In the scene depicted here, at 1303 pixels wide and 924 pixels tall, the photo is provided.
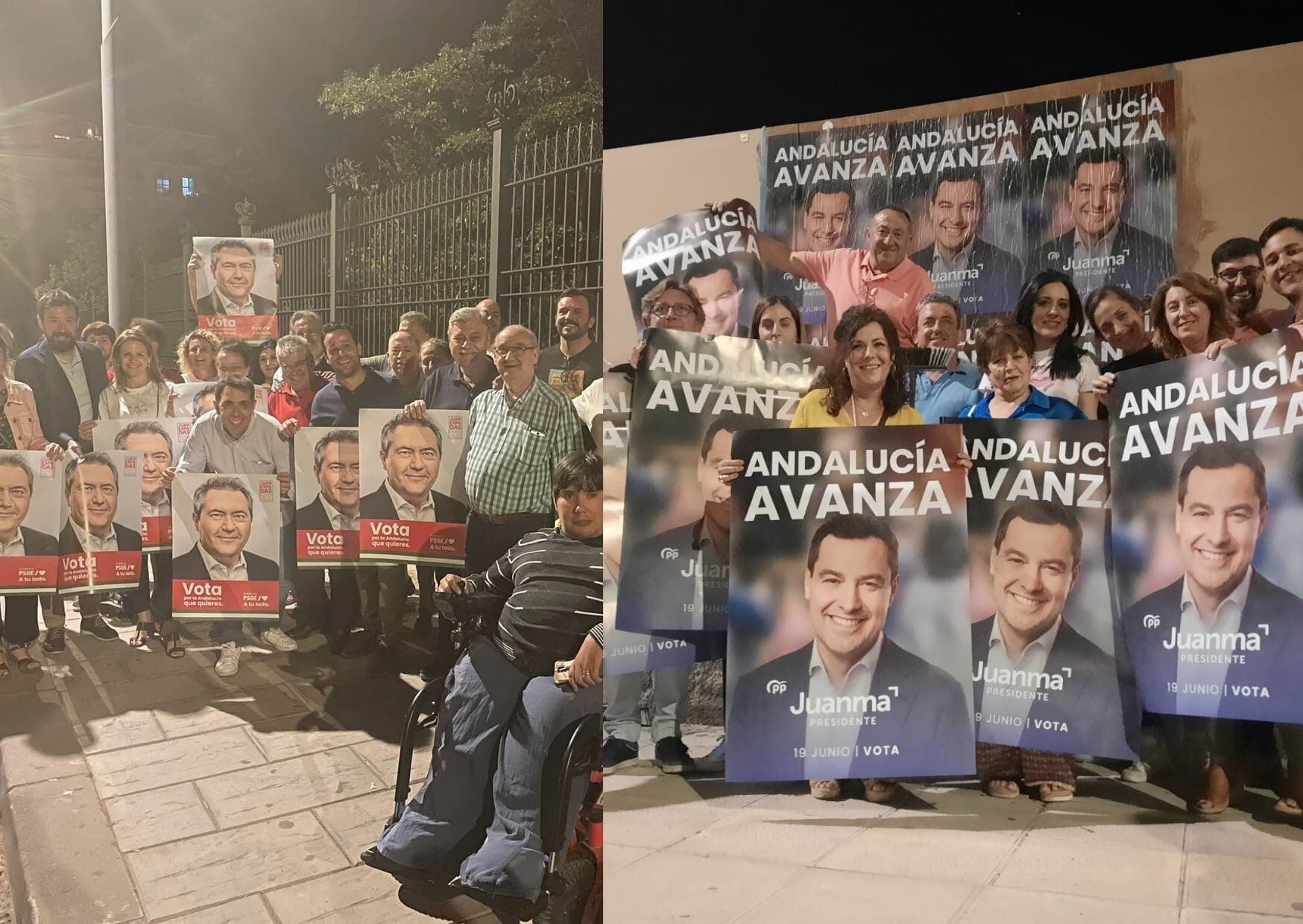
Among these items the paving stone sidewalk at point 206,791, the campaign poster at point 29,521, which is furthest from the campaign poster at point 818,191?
the campaign poster at point 29,521

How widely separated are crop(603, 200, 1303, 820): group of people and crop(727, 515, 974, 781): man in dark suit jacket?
0.07 meters

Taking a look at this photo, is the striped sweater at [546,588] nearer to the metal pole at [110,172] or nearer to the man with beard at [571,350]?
the man with beard at [571,350]

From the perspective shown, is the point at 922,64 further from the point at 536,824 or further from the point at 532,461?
the point at 536,824

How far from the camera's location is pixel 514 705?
1689mm

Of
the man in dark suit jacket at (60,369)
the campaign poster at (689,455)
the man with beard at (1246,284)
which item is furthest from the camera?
the campaign poster at (689,455)

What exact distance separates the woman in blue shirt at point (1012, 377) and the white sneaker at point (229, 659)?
166cm

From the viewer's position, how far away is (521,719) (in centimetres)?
169

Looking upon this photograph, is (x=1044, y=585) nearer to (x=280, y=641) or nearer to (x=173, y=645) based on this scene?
(x=280, y=641)

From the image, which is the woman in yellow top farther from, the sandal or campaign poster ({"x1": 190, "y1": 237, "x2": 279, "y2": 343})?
the sandal

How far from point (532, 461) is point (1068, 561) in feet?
3.78

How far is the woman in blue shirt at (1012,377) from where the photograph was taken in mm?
1769

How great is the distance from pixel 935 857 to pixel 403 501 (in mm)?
1348

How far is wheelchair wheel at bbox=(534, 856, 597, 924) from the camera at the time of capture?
68.4 inches

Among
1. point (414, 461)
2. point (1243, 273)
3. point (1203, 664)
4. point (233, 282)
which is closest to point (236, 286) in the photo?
point (233, 282)
